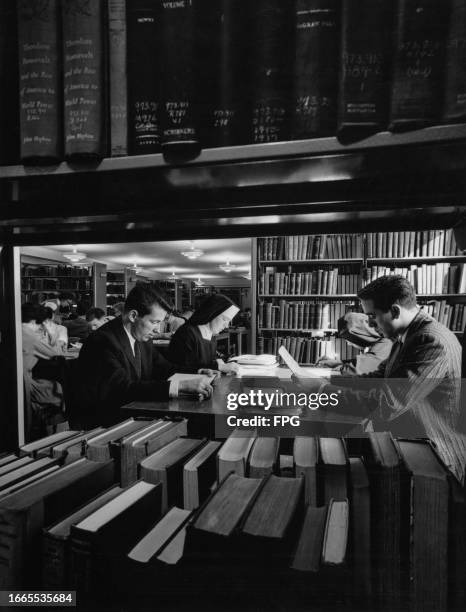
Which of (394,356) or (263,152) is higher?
(263,152)

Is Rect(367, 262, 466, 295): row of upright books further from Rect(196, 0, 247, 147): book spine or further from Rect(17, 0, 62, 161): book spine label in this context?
Rect(17, 0, 62, 161): book spine label

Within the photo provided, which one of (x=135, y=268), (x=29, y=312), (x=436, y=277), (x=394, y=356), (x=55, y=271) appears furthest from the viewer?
(x=135, y=268)

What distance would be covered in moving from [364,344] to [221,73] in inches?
100

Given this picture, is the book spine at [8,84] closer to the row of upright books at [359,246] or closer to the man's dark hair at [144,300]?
the man's dark hair at [144,300]

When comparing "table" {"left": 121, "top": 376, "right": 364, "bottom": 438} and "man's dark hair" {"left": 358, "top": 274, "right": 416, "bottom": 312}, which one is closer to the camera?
"table" {"left": 121, "top": 376, "right": 364, "bottom": 438}

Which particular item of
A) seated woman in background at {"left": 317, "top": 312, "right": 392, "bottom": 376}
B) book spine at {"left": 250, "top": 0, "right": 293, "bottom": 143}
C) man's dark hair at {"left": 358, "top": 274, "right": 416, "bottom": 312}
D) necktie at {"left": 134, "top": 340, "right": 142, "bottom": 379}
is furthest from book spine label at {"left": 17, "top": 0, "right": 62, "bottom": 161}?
seated woman in background at {"left": 317, "top": 312, "right": 392, "bottom": 376}

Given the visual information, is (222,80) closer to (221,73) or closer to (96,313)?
(221,73)

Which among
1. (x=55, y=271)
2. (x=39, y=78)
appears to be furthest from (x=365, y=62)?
(x=55, y=271)

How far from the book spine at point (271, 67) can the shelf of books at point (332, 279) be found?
3.64 meters

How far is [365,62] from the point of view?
15.9 inches

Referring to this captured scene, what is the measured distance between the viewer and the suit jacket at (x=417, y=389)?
4.17 feet

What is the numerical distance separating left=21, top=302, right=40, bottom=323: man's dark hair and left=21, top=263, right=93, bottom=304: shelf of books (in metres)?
5.55

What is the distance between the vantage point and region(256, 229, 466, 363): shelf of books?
12.1ft

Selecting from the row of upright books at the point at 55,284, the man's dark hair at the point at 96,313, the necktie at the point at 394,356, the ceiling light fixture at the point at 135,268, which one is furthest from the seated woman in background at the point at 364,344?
the ceiling light fixture at the point at 135,268
